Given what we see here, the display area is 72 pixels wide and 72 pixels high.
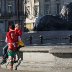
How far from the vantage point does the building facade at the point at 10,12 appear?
72.3 metres

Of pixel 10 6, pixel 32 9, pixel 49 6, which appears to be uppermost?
pixel 10 6

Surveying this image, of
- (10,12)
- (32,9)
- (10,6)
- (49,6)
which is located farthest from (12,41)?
(49,6)

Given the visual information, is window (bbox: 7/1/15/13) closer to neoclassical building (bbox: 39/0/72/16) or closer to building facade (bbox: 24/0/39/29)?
building facade (bbox: 24/0/39/29)

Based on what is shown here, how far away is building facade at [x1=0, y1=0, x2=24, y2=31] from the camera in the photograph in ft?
237

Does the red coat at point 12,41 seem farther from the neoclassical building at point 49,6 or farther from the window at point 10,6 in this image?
the neoclassical building at point 49,6

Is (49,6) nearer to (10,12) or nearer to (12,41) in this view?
Answer: (10,12)

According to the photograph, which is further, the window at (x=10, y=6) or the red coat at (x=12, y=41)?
the window at (x=10, y=6)

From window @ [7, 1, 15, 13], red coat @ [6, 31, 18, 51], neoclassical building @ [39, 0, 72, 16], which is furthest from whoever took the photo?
neoclassical building @ [39, 0, 72, 16]

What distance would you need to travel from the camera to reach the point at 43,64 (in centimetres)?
1471

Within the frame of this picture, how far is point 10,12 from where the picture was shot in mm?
73625

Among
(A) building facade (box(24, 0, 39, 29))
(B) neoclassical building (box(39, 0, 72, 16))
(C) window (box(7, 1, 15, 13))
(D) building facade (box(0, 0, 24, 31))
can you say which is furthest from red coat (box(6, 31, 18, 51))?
(B) neoclassical building (box(39, 0, 72, 16))

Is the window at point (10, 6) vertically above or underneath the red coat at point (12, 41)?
underneath

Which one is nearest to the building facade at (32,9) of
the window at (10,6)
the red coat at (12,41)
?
the window at (10,6)

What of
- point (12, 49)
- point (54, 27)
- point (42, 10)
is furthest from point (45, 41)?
point (42, 10)
